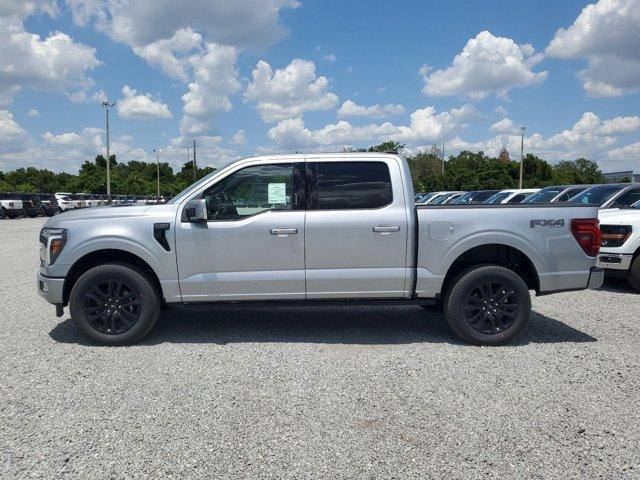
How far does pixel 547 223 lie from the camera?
17.2ft

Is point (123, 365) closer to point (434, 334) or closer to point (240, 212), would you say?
point (240, 212)

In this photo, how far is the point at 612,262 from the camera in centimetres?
811

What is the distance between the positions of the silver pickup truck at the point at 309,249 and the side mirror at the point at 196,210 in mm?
80

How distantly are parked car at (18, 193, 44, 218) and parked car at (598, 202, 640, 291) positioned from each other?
35909 mm

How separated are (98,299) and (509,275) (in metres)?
4.25

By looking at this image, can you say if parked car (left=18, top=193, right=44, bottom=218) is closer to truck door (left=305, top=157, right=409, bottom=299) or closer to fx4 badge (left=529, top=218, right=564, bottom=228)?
truck door (left=305, top=157, right=409, bottom=299)

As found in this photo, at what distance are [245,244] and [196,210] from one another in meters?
0.59

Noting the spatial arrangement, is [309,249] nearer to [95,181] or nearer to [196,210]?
[196,210]

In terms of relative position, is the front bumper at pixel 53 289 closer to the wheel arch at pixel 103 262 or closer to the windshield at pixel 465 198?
the wheel arch at pixel 103 262

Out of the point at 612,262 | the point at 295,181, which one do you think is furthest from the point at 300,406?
the point at 612,262

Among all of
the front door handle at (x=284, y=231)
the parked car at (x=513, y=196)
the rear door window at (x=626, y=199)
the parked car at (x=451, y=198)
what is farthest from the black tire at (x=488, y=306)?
the parked car at (x=451, y=198)

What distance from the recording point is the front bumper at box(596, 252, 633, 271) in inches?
316

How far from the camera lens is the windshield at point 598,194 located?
35.2 feet

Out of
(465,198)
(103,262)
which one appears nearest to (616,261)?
(103,262)
